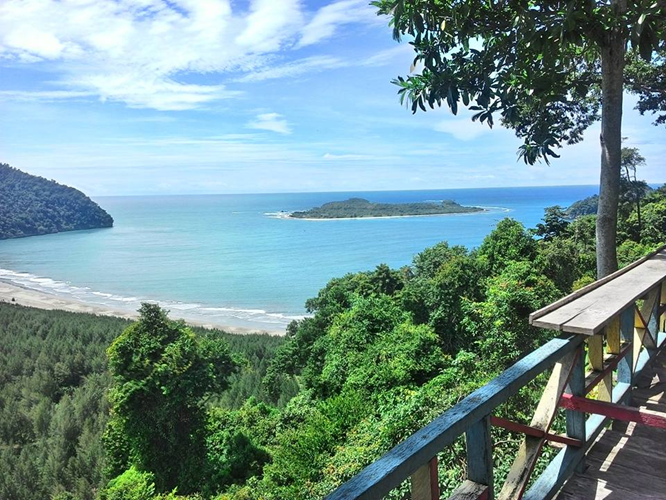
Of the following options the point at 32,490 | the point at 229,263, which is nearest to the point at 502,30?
the point at 32,490

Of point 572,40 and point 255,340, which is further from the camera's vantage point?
point 255,340

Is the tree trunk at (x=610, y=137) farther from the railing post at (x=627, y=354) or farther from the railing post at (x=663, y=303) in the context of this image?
the railing post at (x=627, y=354)

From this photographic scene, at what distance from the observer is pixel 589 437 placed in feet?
8.29

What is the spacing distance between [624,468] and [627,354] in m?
0.91

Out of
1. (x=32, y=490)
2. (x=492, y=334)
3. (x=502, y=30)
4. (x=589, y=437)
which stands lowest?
(x=32, y=490)

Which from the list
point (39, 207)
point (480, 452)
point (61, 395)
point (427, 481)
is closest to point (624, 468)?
point (480, 452)

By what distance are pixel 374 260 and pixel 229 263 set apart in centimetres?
2405

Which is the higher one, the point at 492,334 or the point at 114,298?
the point at 492,334

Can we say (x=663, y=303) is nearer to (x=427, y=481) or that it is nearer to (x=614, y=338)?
(x=614, y=338)

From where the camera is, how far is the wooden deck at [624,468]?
224 centimetres

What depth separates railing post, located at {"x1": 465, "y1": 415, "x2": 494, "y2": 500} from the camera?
5.14 feet

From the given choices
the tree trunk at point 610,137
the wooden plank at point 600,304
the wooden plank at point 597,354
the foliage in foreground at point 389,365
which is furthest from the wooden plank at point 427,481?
the foliage in foreground at point 389,365

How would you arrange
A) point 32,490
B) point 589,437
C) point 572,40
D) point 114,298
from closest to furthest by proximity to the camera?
1. point 589,437
2. point 572,40
3. point 32,490
4. point 114,298

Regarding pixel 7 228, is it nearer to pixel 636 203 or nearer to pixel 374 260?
pixel 374 260
